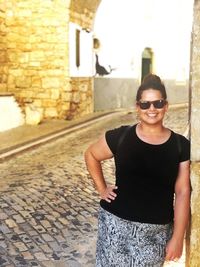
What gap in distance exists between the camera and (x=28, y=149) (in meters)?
7.98

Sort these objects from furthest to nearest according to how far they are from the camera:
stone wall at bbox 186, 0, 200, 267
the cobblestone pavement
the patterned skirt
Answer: the cobblestone pavement
the patterned skirt
stone wall at bbox 186, 0, 200, 267

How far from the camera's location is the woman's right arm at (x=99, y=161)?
201cm

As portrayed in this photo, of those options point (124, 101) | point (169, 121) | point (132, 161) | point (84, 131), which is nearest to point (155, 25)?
point (124, 101)

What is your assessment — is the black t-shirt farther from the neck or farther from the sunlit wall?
the sunlit wall

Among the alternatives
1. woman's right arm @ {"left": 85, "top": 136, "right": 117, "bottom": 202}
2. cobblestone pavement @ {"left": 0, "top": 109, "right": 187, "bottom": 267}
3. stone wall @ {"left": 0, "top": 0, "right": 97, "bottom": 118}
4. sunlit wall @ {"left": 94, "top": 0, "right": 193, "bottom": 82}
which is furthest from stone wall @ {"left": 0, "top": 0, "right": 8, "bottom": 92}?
woman's right arm @ {"left": 85, "top": 136, "right": 117, "bottom": 202}

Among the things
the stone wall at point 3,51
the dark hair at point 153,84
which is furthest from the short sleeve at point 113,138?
the stone wall at point 3,51

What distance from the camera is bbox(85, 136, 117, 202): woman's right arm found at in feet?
6.60

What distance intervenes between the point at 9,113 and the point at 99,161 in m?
8.31

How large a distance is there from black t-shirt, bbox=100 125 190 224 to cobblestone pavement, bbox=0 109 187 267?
42.4 inches

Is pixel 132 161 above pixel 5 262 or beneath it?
above

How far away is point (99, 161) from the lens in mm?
2109

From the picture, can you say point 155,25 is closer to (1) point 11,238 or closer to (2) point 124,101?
(2) point 124,101

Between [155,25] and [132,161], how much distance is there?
15566mm

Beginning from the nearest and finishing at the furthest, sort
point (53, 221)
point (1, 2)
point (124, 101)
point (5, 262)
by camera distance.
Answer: point (5, 262), point (53, 221), point (1, 2), point (124, 101)
